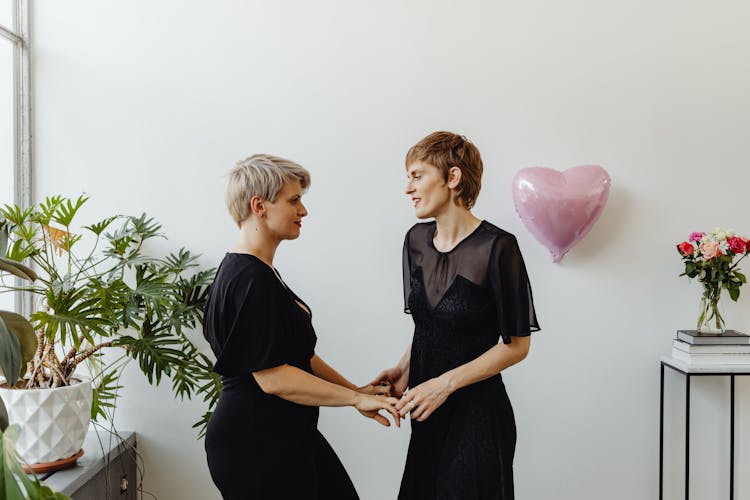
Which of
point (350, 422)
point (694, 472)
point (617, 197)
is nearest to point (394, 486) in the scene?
point (350, 422)

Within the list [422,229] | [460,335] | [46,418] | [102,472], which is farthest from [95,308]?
[460,335]

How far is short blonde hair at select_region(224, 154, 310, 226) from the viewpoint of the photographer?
1870 mm

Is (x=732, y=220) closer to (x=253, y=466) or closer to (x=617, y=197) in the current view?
(x=617, y=197)

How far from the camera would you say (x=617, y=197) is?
293 centimetres

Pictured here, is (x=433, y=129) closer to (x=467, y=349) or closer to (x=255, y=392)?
(x=467, y=349)

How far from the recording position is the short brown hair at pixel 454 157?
204 cm

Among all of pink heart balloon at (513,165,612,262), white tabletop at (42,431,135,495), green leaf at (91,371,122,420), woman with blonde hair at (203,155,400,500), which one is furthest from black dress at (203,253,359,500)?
pink heart balloon at (513,165,612,262)

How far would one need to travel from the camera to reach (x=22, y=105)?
304 centimetres

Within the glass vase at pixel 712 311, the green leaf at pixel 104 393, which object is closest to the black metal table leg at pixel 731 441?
the glass vase at pixel 712 311

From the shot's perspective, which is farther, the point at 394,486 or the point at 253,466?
the point at 394,486

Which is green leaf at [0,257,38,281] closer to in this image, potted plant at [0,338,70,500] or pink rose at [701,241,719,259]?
potted plant at [0,338,70,500]

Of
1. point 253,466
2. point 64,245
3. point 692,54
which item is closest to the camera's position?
point 253,466

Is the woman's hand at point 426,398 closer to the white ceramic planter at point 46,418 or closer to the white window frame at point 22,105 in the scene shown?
the white ceramic planter at point 46,418

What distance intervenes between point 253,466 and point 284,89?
1.69 m
